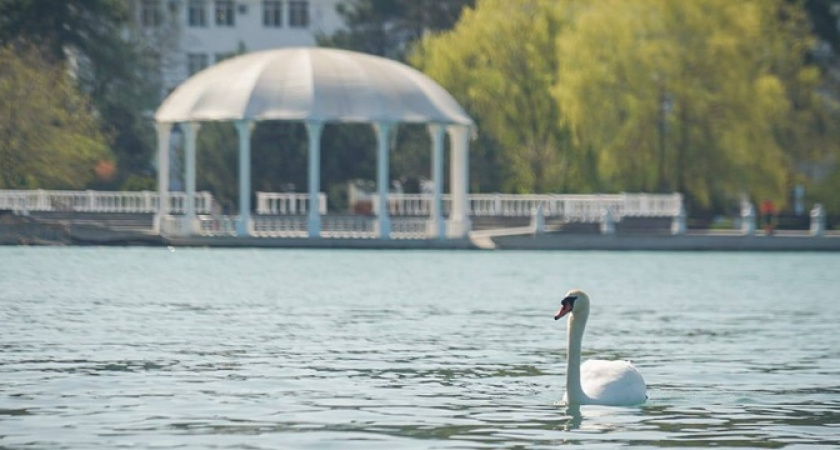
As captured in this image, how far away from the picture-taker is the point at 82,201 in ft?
213

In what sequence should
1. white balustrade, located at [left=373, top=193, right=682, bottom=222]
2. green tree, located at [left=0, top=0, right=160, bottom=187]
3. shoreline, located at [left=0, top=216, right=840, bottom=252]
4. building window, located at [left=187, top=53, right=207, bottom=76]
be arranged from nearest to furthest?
1. shoreline, located at [left=0, top=216, right=840, bottom=252]
2. white balustrade, located at [left=373, top=193, right=682, bottom=222]
3. green tree, located at [left=0, top=0, right=160, bottom=187]
4. building window, located at [left=187, top=53, right=207, bottom=76]

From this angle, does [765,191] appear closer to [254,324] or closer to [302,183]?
[302,183]

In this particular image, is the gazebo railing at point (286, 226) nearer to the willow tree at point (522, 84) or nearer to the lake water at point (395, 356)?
the willow tree at point (522, 84)

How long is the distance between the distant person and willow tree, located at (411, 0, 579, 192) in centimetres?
681

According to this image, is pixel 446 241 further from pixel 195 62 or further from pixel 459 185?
pixel 195 62

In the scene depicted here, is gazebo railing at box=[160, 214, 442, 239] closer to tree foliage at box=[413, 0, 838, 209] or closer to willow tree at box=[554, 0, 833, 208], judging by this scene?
willow tree at box=[554, 0, 833, 208]

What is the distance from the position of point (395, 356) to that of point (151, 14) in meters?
77.1

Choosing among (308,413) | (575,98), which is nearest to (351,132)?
(575,98)

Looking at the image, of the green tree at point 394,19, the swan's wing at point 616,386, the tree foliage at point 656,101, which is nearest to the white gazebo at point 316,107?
the tree foliage at point 656,101

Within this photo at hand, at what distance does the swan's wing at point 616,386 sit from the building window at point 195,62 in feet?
284

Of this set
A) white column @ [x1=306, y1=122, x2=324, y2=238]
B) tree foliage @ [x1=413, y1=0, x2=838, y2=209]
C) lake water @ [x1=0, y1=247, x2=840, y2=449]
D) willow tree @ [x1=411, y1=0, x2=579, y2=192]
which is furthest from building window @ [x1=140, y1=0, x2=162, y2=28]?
lake water @ [x1=0, y1=247, x2=840, y2=449]

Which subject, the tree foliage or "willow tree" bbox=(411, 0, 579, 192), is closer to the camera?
the tree foliage

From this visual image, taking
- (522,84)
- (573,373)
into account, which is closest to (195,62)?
(522,84)

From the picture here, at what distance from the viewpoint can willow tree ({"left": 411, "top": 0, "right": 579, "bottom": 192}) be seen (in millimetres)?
70375
